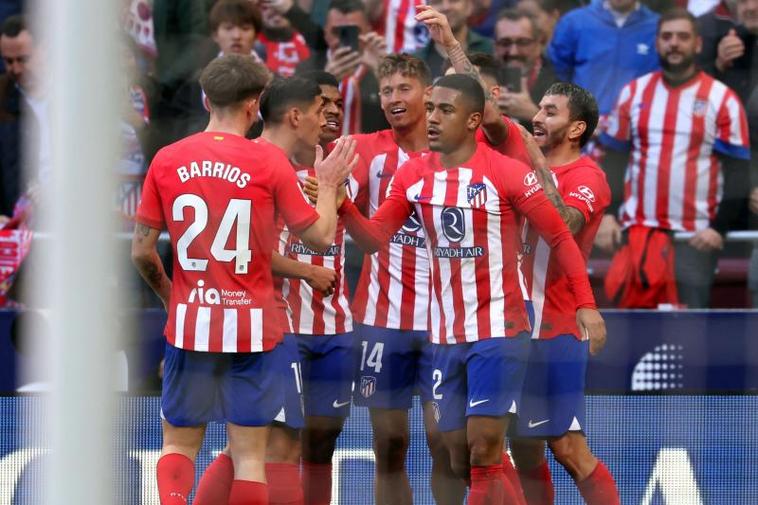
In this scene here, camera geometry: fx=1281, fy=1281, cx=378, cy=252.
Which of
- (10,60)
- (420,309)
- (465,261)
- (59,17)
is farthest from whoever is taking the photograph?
(10,60)

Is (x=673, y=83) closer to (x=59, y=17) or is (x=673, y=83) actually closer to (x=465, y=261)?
(x=465, y=261)

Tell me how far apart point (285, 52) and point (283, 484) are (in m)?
1.33

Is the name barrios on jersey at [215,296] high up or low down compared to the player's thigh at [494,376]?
up

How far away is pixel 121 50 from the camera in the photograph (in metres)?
1.46

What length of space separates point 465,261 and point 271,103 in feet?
1.96

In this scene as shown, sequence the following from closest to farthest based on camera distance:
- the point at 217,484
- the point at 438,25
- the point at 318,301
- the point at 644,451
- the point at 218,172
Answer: the point at 218,172, the point at 217,484, the point at 438,25, the point at 318,301, the point at 644,451

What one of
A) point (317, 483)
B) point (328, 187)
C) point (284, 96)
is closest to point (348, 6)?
point (284, 96)

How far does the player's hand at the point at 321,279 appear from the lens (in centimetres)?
298

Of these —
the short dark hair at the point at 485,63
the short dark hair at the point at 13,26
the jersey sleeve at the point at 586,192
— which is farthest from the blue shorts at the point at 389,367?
the short dark hair at the point at 13,26

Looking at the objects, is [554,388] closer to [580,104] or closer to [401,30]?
[580,104]

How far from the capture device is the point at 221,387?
2.82 metres

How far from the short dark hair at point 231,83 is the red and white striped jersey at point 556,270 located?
0.83 meters

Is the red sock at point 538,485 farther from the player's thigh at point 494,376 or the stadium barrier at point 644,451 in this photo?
the player's thigh at point 494,376

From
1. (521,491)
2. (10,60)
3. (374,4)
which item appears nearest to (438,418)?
(521,491)
